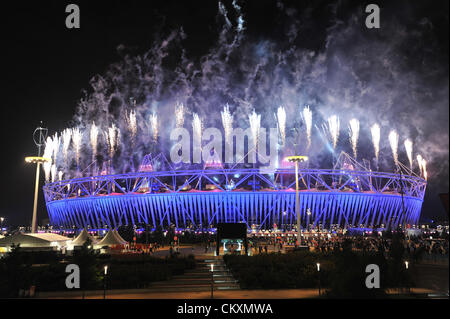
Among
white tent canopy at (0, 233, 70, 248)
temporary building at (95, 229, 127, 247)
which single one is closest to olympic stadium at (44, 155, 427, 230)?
temporary building at (95, 229, 127, 247)

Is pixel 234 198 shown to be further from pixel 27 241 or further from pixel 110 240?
pixel 27 241

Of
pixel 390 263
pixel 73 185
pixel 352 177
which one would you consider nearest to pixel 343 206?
pixel 352 177

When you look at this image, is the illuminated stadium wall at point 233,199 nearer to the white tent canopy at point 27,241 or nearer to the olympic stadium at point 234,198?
the olympic stadium at point 234,198

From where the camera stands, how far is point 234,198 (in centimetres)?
7738

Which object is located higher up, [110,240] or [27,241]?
[27,241]

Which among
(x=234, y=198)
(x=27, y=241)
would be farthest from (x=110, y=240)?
(x=234, y=198)

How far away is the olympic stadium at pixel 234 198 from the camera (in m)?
74.6

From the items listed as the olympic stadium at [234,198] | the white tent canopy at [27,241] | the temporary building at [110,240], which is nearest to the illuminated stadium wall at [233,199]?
the olympic stadium at [234,198]

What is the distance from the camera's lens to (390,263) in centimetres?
1827

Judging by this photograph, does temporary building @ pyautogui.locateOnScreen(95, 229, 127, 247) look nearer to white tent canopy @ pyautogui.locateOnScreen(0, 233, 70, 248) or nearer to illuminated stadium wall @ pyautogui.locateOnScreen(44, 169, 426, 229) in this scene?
white tent canopy @ pyautogui.locateOnScreen(0, 233, 70, 248)

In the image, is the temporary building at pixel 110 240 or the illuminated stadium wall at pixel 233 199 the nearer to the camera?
the temporary building at pixel 110 240

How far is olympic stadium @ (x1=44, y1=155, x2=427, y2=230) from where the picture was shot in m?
74.6
